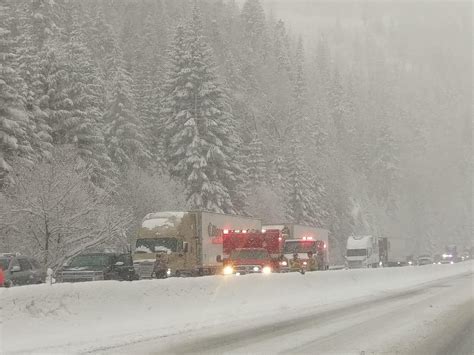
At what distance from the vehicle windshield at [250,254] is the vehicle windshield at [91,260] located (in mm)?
7321

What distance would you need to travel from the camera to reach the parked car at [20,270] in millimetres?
21097

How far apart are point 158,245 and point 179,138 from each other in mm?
25401

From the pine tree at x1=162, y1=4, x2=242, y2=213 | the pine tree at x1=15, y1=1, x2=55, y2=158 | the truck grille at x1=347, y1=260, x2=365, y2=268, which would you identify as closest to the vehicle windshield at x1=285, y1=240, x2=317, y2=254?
the pine tree at x1=162, y1=4, x2=242, y2=213

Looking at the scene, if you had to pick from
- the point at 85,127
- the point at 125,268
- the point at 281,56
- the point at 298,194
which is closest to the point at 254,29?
the point at 281,56

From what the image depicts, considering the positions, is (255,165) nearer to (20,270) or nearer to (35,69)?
(35,69)

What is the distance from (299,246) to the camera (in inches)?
1752

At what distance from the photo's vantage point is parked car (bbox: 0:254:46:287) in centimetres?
2110

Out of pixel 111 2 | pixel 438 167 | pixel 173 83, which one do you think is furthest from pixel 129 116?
pixel 438 167

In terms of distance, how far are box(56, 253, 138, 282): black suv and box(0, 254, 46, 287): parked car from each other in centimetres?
193

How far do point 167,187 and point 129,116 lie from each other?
8.47 meters

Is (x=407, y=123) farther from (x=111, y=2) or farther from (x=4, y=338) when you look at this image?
(x=4, y=338)

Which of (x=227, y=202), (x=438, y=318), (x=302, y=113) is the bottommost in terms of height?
(x=438, y=318)

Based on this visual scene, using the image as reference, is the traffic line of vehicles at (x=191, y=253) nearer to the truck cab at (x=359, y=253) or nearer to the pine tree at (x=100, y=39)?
the truck cab at (x=359, y=253)

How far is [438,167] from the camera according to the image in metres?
175
